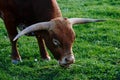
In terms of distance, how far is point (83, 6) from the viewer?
44.7 ft

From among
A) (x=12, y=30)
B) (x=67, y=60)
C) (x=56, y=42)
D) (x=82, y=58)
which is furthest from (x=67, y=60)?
(x=12, y=30)

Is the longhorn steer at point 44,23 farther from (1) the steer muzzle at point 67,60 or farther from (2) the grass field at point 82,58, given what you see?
(2) the grass field at point 82,58

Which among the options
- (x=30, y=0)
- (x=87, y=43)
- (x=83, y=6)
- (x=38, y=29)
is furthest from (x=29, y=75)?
(x=83, y=6)

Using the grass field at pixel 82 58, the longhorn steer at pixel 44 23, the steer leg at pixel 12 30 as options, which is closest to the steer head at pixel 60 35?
the longhorn steer at pixel 44 23

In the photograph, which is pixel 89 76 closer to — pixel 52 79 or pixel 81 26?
pixel 52 79

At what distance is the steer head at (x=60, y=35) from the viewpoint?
741cm

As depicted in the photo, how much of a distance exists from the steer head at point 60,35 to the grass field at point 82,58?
59 cm

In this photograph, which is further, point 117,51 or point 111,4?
point 111,4

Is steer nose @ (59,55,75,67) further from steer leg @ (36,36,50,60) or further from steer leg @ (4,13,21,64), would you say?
steer leg @ (4,13,21,64)

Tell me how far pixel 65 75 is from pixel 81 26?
3329mm

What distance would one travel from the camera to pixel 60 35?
7398 mm

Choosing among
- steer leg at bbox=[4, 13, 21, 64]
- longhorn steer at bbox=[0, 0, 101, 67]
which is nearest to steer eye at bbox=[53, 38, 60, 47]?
longhorn steer at bbox=[0, 0, 101, 67]

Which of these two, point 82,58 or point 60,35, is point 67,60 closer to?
point 60,35

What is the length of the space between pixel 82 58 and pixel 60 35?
1662mm
